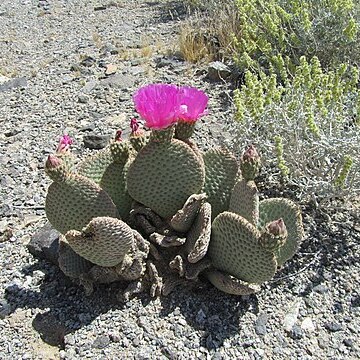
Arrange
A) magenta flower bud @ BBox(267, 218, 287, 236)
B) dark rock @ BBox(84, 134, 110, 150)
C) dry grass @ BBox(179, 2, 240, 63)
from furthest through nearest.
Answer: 1. dry grass @ BBox(179, 2, 240, 63)
2. dark rock @ BBox(84, 134, 110, 150)
3. magenta flower bud @ BBox(267, 218, 287, 236)

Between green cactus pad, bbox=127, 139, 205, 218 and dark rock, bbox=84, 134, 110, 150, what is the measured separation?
1.44 m

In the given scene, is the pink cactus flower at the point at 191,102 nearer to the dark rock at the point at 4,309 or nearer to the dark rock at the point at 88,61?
the dark rock at the point at 4,309

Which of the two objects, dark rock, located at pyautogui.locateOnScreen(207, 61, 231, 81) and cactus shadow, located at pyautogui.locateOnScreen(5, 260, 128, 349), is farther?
dark rock, located at pyautogui.locateOnScreen(207, 61, 231, 81)

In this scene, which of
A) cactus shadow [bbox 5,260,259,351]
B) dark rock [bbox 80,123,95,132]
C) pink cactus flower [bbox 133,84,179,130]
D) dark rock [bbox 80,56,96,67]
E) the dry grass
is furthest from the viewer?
dark rock [bbox 80,56,96,67]

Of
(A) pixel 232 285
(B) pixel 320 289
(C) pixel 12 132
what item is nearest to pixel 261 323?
(A) pixel 232 285

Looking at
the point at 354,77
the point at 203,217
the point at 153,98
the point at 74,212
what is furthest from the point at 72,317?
the point at 354,77

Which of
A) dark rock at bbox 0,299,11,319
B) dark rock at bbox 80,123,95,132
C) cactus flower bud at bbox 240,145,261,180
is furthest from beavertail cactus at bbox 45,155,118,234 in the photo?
dark rock at bbox 80,123,95,132

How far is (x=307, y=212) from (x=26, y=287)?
4.89 ft

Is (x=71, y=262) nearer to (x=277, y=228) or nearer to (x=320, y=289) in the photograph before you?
(x=277, y=228)

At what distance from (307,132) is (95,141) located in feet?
4.79

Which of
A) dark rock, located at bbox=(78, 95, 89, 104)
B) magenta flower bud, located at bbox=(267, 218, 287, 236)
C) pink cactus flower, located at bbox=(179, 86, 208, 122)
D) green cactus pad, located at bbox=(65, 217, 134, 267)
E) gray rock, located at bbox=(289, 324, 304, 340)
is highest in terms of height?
pink cactus flower, located at bbox=(179, 86, 208, 122)

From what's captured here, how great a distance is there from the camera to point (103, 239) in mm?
2195

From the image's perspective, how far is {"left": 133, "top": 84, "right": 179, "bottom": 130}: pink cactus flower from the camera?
86.9 inches

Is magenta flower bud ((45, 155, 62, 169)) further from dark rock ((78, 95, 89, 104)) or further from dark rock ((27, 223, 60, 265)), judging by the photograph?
dark rock ((78, 95, 89, 104))
